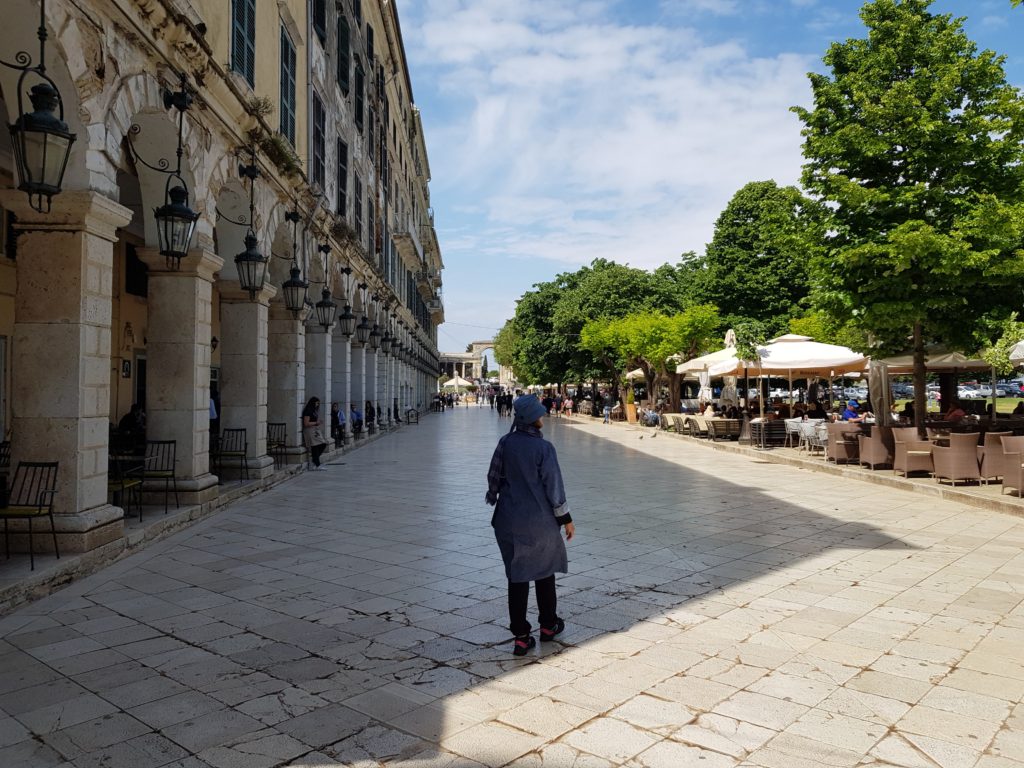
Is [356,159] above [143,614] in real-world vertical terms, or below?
above

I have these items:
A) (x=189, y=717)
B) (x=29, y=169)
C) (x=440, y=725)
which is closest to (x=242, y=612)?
(x=189, y=717)

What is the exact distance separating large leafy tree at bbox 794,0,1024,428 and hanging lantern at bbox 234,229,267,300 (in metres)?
9.37

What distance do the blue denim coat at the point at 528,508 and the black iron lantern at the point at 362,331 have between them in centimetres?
1692

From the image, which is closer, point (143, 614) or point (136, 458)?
point (143, 614)

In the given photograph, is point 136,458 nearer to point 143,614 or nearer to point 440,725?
point 143,614

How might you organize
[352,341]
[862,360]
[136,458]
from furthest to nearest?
[352,341] < [862,360] < [136,458]

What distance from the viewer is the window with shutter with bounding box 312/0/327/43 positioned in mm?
16016

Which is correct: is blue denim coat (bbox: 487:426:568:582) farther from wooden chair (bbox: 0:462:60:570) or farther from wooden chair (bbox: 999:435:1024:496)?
wooden chair (bbox: 999:435:1024:496)

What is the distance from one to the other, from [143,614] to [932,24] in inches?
580

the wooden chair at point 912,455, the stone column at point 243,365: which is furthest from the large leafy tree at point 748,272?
the stone column at point 243,365

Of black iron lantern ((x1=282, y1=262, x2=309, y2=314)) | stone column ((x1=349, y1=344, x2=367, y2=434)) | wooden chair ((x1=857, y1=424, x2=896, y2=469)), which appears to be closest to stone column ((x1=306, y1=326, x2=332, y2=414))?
black iron lantern ((x1=282, y1=262, x2=309, y2=314))

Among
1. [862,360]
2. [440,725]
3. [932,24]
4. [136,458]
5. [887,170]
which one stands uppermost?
[932,24]

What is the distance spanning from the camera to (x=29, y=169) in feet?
16.3

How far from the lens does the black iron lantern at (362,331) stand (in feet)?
68.5
